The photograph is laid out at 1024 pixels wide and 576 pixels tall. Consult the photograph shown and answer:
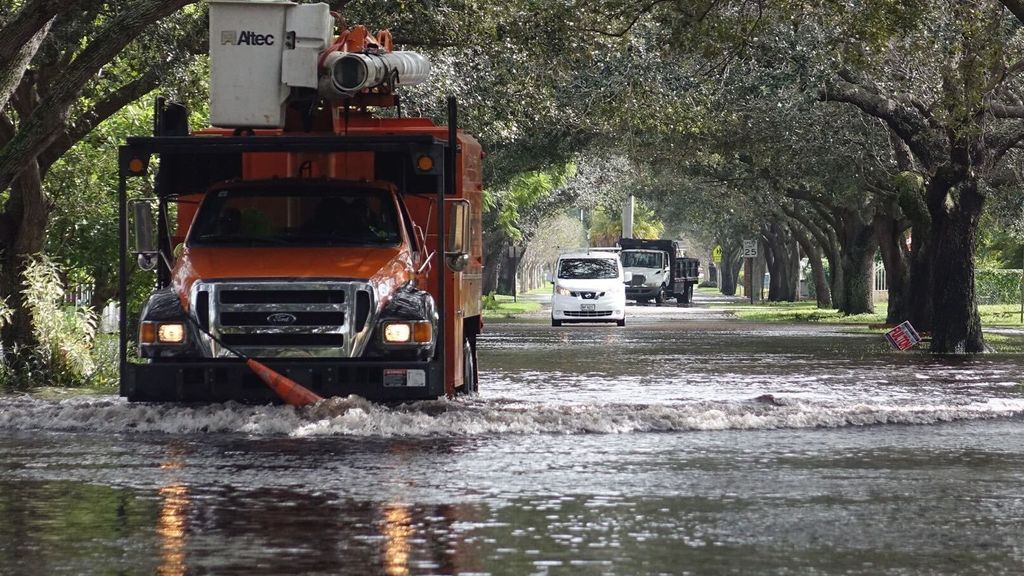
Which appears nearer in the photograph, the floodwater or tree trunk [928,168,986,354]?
the floodwater

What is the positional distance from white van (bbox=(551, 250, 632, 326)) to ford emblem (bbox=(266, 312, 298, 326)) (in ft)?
109

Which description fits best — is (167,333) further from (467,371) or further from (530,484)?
(530,484)

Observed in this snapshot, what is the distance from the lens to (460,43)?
25.9 m

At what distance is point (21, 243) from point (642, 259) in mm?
56358

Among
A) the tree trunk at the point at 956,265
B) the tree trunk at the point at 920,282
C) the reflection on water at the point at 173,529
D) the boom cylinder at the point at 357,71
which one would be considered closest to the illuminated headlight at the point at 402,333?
the boom cylinder at the point at 357,71

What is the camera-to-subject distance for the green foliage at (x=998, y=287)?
88.4m

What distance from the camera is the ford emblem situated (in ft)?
52.1

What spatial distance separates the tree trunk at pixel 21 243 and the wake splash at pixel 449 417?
421cm

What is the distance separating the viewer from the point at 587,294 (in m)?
49.4

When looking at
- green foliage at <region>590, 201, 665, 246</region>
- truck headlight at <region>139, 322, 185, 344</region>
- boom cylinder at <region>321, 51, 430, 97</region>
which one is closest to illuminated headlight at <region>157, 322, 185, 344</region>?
truck headlight at <region>139, 322, 185, 344</region>

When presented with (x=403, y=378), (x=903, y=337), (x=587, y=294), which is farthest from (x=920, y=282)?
(x=403, y=378)

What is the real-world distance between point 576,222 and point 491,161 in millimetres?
113525

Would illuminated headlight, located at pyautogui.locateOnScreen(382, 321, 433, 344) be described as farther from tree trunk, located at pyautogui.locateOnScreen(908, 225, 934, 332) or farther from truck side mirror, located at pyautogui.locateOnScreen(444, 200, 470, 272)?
tree trunk, located at pyautogui.locateOnScreen(908, 225, 934, 332)

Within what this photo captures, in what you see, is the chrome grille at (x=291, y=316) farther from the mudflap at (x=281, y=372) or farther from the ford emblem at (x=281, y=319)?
the mudflap at (x=281, y=372)
